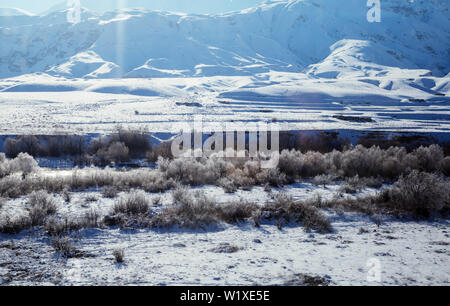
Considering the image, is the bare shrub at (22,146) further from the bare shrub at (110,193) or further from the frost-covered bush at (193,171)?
the bare shrub at (110,193)

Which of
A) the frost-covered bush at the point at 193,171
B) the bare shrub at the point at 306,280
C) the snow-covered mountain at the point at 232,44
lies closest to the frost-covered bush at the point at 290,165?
the frost-covered bush at the point at 193,171

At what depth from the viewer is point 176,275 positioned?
13.9 ft

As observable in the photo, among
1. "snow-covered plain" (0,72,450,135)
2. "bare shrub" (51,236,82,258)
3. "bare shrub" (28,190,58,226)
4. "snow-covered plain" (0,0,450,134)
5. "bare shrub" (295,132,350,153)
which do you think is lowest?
"bare shrub" (51,236,82,258)

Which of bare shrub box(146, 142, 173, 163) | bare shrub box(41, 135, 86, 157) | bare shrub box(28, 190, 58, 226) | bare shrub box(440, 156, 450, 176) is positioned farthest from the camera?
bare shrub box(41, 135, 86, 157)

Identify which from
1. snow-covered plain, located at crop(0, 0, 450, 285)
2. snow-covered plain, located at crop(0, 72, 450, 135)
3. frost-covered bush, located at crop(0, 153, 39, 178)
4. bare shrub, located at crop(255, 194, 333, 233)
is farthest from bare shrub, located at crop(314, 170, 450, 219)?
snow-covered plain, located at crop(0, 72, 450, 135)

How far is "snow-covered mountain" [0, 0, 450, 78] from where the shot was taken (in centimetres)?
10225

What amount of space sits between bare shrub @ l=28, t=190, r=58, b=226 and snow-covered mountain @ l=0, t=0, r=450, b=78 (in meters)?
83.8

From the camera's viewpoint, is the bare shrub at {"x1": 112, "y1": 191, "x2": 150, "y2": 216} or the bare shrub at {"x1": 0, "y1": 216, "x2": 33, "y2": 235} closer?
the bare shrub at {"x1": 0, "y1": 216, "x2": 33, "y2": 235}

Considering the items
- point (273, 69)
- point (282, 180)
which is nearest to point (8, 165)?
point (282, 180)

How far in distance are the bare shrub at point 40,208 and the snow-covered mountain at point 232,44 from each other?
83.8 metres

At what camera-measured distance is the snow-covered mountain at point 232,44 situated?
102250 mm

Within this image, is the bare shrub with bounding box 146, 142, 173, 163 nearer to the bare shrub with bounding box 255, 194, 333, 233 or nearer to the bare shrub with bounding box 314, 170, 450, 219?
the bare shrub with bounding box 255, 194, 333, 233

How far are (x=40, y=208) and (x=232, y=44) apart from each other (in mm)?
137005

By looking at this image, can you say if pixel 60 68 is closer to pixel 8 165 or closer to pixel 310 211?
pixel 8 165
